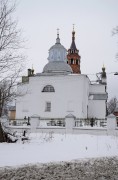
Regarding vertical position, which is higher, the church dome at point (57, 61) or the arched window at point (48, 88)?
the church dome at point (57, 61)

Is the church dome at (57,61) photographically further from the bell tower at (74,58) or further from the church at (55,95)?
the bell tower at (74,58)

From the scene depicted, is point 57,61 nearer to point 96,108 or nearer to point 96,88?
point 96,88

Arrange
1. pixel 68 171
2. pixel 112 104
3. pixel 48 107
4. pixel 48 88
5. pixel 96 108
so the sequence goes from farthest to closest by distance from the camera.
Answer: pixel 112 104, pixel 96 108, pixel 48 88, pixel 48 107, pixel 68 171

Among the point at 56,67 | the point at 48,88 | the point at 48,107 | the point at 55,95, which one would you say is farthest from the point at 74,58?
the point at 48,107

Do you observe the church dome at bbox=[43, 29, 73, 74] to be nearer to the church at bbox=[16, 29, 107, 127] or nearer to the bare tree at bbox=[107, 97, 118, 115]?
the church at bbox=[16, 29, 107, 127]

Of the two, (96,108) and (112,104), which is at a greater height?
(112,104)

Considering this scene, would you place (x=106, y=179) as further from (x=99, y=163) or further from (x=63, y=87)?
(x=63, y=87)

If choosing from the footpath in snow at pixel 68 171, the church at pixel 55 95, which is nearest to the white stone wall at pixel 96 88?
the church at pixel 55 95

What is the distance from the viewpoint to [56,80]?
36.2 meters

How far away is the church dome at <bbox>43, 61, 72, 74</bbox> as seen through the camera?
3815cm

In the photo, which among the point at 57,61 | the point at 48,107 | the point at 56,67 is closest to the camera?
the point at 48,107

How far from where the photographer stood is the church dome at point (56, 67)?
38147 mm

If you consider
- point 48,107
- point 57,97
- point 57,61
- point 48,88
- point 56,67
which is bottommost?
point 48,107

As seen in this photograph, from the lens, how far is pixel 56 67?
38.7 metres
